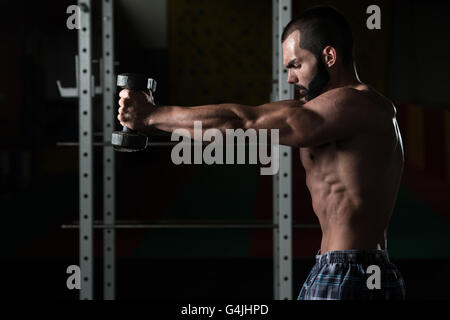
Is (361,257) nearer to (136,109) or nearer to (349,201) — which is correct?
(349,201)

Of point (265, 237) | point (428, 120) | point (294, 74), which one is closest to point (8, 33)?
point (265, 237)

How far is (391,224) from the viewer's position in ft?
19.7

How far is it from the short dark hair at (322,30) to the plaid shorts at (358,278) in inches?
22.4

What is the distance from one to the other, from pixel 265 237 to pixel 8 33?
4.19 m

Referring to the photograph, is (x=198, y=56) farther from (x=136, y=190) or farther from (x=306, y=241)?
(x=306, y=241)

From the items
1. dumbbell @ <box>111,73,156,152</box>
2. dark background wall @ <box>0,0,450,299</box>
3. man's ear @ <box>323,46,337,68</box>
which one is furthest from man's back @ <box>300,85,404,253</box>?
dark background wall @ <box>0,0,450,299</box>

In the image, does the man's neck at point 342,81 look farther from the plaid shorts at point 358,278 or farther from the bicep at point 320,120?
the plaid shorts at point 358,278

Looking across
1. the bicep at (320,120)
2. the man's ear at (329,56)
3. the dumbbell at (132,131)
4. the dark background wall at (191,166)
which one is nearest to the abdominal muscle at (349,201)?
the bicep at (320,120)

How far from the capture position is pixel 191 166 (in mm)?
10633

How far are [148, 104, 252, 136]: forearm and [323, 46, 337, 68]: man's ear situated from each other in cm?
29

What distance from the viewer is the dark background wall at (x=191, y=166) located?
15.1 feet

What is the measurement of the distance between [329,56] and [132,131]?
60cm

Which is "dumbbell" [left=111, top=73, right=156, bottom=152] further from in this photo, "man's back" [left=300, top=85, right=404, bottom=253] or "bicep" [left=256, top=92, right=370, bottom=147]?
"man's back" [left=300, top=85, right=404, bottom=253]

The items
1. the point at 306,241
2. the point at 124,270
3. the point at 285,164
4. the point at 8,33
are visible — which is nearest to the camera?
the point at 285,164
